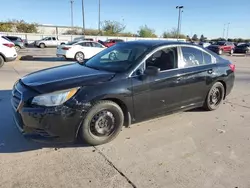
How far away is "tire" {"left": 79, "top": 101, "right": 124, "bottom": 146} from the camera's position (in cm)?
356

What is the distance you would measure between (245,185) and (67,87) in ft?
8.33

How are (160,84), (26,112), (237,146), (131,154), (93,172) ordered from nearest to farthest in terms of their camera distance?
(93,172) → (26,112) → (131,154) → (237,146) → (160,84)

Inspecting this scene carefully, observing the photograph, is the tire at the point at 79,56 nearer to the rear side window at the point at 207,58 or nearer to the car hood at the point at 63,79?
the rear side window at the point at 207,58

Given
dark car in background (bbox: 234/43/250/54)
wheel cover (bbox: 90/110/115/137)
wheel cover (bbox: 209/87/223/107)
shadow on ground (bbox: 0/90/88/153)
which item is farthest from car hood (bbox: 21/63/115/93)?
dark car in background (bbox: 234/43/250/54)

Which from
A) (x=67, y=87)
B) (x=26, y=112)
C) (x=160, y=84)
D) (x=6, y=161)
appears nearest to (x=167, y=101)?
(x=160, y=84)

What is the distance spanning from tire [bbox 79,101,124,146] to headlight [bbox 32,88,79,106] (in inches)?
15.7

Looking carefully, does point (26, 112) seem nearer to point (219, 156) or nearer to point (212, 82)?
point (219, 156)

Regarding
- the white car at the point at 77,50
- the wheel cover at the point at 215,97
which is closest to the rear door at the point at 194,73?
the wheel cover at the point at 215,97

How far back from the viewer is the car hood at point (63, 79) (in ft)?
11.3

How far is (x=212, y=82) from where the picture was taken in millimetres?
5312

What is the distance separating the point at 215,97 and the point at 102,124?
121 inches

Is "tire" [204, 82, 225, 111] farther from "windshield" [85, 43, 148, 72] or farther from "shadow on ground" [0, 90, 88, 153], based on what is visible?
"shadow on ground" [0, 90, 88, 153]

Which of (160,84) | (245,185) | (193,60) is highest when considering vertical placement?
(193,60)

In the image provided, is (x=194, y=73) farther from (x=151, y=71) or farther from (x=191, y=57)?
(x=151, y=71)
